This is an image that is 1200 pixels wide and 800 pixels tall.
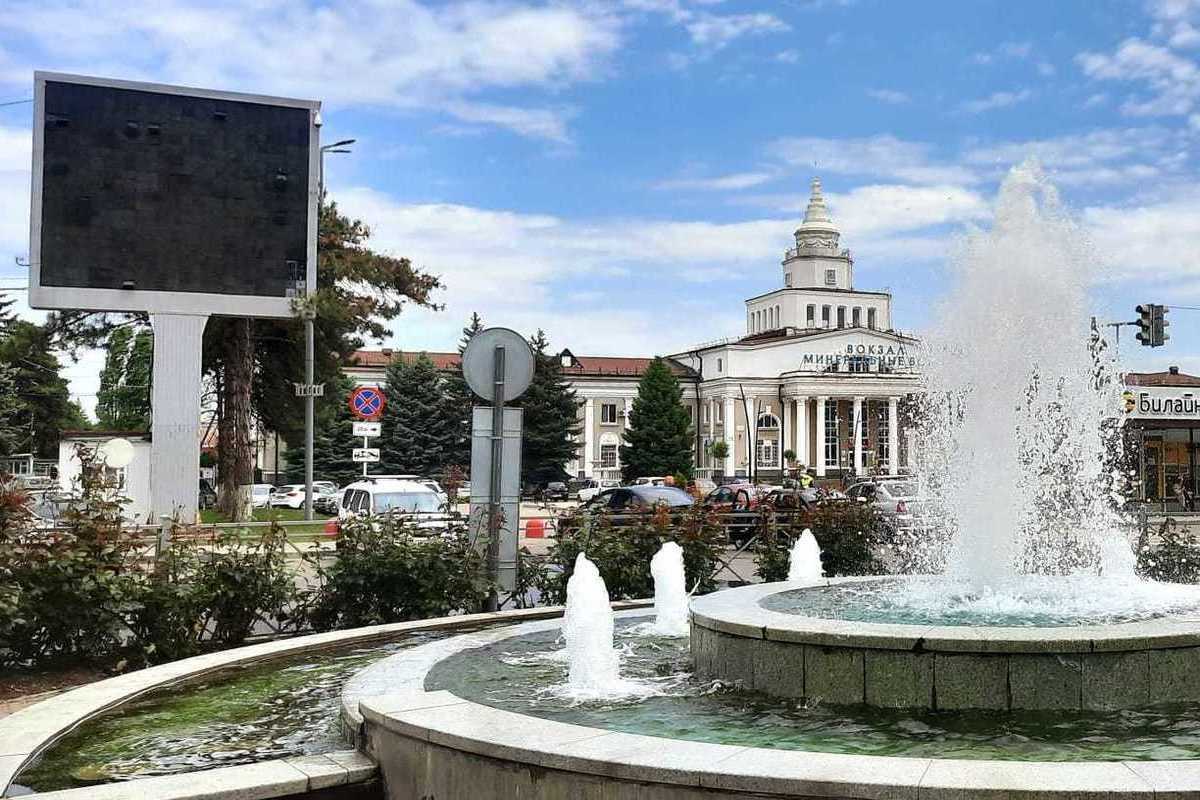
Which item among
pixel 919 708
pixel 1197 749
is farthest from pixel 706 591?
pixel 1197 749

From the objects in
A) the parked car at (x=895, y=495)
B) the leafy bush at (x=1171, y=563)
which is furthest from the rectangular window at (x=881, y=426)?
the leafy bush at (x=1171, y=563)

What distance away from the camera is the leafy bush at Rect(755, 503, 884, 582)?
14.8 meters

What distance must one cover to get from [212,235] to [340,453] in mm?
48072

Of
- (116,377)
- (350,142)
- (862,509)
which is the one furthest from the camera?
(116,377)

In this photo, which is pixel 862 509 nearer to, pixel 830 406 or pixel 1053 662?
pixel 1053 662

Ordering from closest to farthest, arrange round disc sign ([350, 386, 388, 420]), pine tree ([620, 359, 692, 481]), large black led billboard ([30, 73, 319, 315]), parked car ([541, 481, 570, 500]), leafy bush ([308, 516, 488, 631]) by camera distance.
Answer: leafy bush ([308, 516, 488, 631]), large black led billboard ([30, 73, 319, 315]), round disc sign ([350, 386, 388, 420]), parked car ([541, 481, 570, 500]), pine tree ([620, 359, 692, 481])

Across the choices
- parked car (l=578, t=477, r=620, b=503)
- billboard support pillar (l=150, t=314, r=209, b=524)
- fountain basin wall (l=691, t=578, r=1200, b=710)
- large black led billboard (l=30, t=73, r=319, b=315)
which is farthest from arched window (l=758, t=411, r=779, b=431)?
fountain basin wall (l=691, t=578, r=1200, b=710)

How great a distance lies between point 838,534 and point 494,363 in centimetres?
617

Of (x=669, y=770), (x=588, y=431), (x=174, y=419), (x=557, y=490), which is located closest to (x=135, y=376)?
(x=557, y=490)

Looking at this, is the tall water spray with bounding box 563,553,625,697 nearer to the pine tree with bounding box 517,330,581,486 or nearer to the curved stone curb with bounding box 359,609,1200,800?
the curved stone curb with bounding box 359,609,1200,800

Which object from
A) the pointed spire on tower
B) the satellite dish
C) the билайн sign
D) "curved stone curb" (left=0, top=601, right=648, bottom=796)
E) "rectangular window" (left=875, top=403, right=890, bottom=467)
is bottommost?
"curved stone curb" (left=0, top=601, right=648, bottom=796)

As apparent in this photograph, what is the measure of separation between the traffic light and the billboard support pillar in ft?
66.3

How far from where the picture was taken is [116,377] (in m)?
47.4

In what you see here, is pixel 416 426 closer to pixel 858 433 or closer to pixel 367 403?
pixel 858 433
